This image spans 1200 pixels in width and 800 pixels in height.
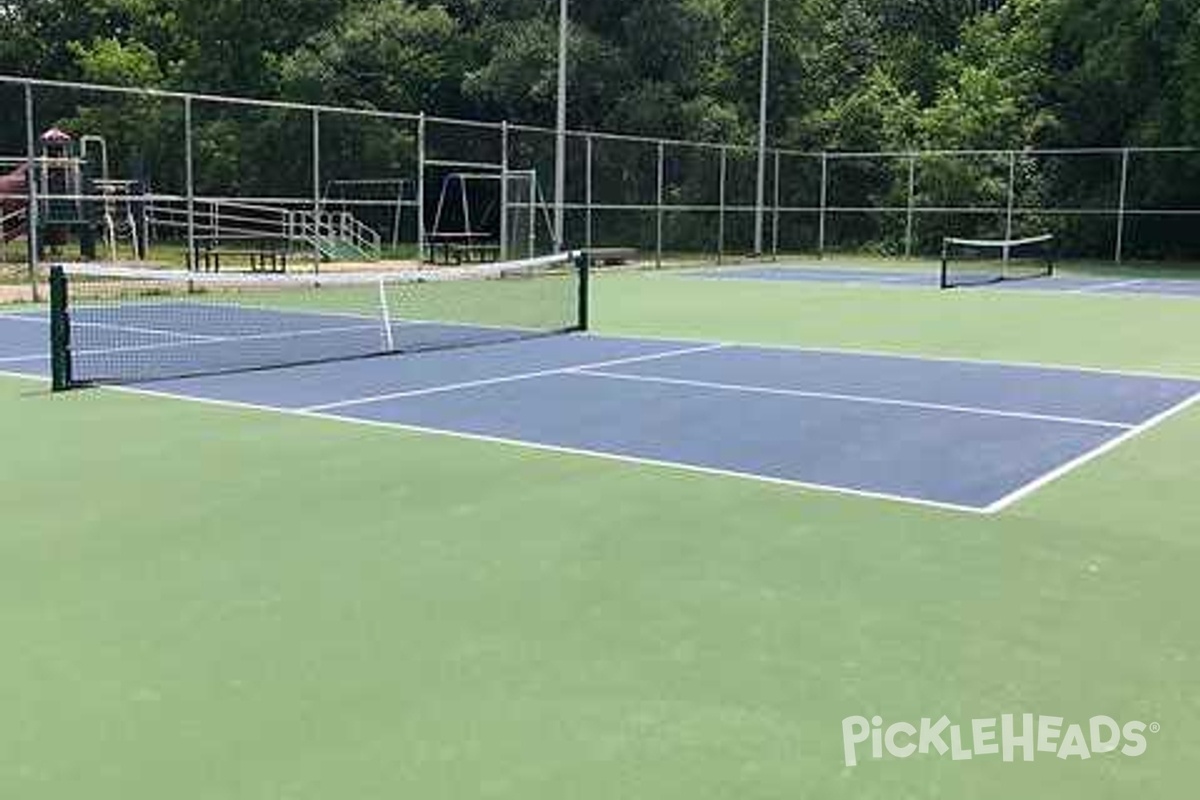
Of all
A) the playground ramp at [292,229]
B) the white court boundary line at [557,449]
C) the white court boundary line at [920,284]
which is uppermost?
the playground ramp at [292,229]

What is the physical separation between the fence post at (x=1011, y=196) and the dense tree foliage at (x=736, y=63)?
6.38 ft

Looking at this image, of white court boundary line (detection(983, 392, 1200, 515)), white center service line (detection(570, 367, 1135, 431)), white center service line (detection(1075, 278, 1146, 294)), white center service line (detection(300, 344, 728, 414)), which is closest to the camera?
white court boundary line (detection(983, 392, 1200, 515))

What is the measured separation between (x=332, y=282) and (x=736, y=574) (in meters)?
7.62

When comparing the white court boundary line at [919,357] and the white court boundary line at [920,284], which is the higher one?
the white court boundary line at [920,284]

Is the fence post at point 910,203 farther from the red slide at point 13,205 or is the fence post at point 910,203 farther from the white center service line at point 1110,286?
the red slide at point 13,205

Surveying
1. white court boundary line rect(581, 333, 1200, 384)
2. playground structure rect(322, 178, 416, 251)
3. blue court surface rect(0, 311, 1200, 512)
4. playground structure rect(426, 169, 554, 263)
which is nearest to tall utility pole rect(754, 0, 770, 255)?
playground structure rect(426, 169, 554, 263)

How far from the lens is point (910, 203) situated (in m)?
32.2

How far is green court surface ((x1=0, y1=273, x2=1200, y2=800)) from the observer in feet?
11.3

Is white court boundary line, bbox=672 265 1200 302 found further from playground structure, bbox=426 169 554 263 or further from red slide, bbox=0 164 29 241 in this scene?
red slide, bbox=0 164 29 241

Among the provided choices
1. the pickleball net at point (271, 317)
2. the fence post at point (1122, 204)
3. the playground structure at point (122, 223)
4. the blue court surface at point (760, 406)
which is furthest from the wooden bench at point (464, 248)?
the fence post at point (1122, 204)

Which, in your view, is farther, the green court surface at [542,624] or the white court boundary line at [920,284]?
the white court boundary line at [920,284]

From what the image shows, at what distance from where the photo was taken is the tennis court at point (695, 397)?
24.2 feet

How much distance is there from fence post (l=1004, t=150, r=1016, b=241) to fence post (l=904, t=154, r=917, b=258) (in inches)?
82.5

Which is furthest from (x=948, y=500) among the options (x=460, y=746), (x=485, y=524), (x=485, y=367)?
(x=485, y=367)
